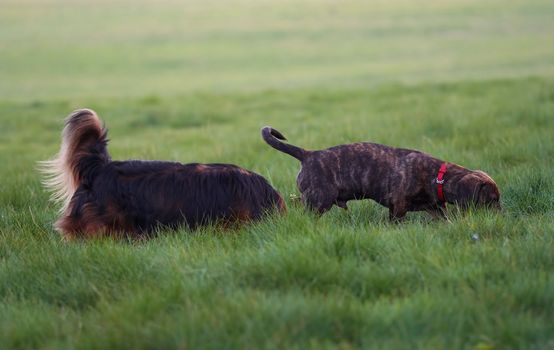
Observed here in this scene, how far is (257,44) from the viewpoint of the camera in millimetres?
35594

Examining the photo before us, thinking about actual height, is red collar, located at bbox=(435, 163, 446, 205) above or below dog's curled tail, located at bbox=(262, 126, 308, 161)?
below

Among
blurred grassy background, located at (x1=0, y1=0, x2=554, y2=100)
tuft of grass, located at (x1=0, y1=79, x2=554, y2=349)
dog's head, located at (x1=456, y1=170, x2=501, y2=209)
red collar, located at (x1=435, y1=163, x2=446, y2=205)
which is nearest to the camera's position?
tuft of grass, located at (x1=0, y1=79, x2=554, y2=349)

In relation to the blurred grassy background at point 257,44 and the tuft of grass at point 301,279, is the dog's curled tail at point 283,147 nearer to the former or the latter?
the tuft of grass at point 301,279

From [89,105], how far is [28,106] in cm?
172

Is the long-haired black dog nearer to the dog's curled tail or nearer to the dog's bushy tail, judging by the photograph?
the dog's bushy tail

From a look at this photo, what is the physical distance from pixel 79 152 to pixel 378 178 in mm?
2504

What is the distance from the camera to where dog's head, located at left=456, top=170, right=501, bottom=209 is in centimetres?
626

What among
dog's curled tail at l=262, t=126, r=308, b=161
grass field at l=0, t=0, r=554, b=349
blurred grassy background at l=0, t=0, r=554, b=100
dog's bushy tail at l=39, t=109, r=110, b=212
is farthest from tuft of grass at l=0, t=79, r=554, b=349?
blurred grassy background at l=0, t=0, r=554, b=100

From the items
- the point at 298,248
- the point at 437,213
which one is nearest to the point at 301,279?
the point at 298,248

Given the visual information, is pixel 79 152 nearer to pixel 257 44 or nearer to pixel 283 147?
pixel 283 147

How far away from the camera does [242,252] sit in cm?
503

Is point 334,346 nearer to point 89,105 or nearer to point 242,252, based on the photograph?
point 242,252

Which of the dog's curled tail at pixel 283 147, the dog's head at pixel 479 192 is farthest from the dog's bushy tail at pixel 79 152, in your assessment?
the dog's head at pixel 479 192

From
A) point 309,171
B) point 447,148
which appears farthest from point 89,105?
point 309,171
